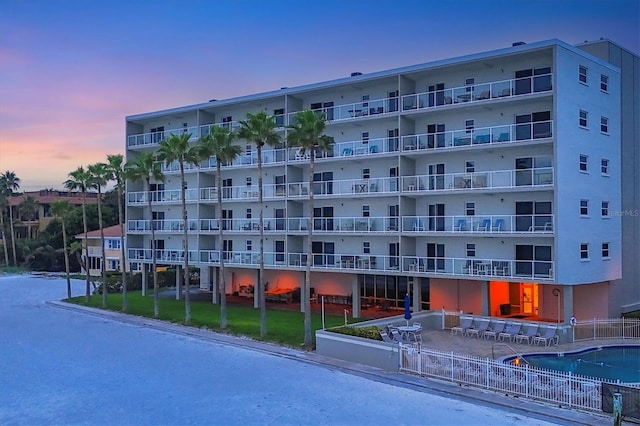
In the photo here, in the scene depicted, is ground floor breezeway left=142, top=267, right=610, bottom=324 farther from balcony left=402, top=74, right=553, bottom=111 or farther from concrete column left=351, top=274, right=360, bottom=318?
balcony left=402, top=74, right=553, bottom=111

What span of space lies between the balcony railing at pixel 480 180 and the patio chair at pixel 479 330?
685cm

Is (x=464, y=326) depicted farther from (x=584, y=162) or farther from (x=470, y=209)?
(x=584, y=162)

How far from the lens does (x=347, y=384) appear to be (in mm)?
20922

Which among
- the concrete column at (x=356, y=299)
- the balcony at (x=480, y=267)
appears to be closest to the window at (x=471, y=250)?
the balcony at (x=480, y=267)

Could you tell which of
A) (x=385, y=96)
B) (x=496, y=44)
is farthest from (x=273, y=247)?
(x=496, y=44)

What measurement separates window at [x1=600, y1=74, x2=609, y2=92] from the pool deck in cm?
1302

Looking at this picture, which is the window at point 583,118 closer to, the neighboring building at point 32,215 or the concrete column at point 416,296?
the concrete column at point 416,296

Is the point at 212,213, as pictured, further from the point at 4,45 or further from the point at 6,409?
the point at 6,409

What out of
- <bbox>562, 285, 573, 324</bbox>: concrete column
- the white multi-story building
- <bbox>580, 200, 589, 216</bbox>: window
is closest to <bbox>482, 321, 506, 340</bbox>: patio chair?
the white multi-story building

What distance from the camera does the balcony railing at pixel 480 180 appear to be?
93.5ft

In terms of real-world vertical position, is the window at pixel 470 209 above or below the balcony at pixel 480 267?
above

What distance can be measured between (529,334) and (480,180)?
26.6 ft

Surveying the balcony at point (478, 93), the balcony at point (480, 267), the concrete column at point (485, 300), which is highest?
the balcony at point (478, 93)

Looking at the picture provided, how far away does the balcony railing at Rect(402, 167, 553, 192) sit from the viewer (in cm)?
2848
